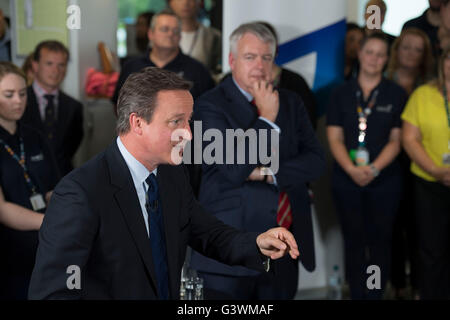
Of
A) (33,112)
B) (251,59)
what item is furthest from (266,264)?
(33,112)

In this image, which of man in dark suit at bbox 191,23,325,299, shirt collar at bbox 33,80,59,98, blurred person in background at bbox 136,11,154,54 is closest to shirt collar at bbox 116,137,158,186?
man in dark suit at bbox 191,23,325,299

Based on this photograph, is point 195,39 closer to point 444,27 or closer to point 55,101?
point 55,101

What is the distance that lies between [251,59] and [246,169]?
44 cm

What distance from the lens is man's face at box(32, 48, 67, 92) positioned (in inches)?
155

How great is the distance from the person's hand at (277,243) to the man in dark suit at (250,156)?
78 cm

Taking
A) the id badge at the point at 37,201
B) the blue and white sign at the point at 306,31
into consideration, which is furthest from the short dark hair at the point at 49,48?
the id badge at the point at 37,201

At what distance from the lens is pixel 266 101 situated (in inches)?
99.9

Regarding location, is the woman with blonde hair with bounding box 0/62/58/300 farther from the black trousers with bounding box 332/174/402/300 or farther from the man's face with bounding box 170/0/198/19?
the man's face with bounding box 170/0/198/19

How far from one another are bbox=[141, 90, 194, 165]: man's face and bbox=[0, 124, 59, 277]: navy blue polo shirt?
4.17 ft

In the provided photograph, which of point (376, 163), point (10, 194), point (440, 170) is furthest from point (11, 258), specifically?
point (440, 170)

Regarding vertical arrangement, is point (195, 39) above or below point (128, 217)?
above

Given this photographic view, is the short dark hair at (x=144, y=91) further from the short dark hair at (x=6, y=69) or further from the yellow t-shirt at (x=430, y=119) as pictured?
the yellow t-shirt at (x=430, y=119)

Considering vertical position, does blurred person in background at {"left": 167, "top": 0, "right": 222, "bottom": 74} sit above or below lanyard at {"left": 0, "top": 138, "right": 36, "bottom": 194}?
above
